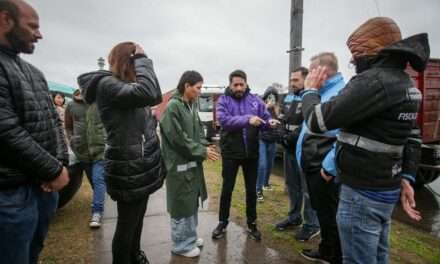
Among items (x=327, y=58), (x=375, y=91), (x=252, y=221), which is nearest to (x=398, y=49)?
(x=375, y=91)

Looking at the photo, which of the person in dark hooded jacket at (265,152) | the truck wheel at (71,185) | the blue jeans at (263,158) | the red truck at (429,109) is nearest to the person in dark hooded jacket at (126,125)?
the truck wheel at (71,185)

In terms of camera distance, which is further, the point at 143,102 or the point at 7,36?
the point at 143,102

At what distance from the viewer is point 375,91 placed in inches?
59.8

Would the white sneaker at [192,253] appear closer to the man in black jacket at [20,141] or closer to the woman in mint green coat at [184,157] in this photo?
the woman in mint green coat at [184,157]

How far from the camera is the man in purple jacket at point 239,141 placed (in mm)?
3430

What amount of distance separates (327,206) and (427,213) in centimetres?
Result: 362

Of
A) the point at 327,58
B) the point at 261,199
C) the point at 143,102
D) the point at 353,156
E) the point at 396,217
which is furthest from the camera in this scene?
the point at 261,199

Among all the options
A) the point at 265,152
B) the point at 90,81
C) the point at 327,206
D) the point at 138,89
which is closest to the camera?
the point at 138,89

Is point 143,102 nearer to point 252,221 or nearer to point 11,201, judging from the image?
point 11,201

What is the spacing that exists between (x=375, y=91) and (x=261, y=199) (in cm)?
380

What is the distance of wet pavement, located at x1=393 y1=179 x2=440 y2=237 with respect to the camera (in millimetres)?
4480

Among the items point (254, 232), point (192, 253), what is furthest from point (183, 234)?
point (254, 232)

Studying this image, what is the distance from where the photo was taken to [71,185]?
4090 millimetres

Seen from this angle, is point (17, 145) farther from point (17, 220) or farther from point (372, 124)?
point (372, 124)
